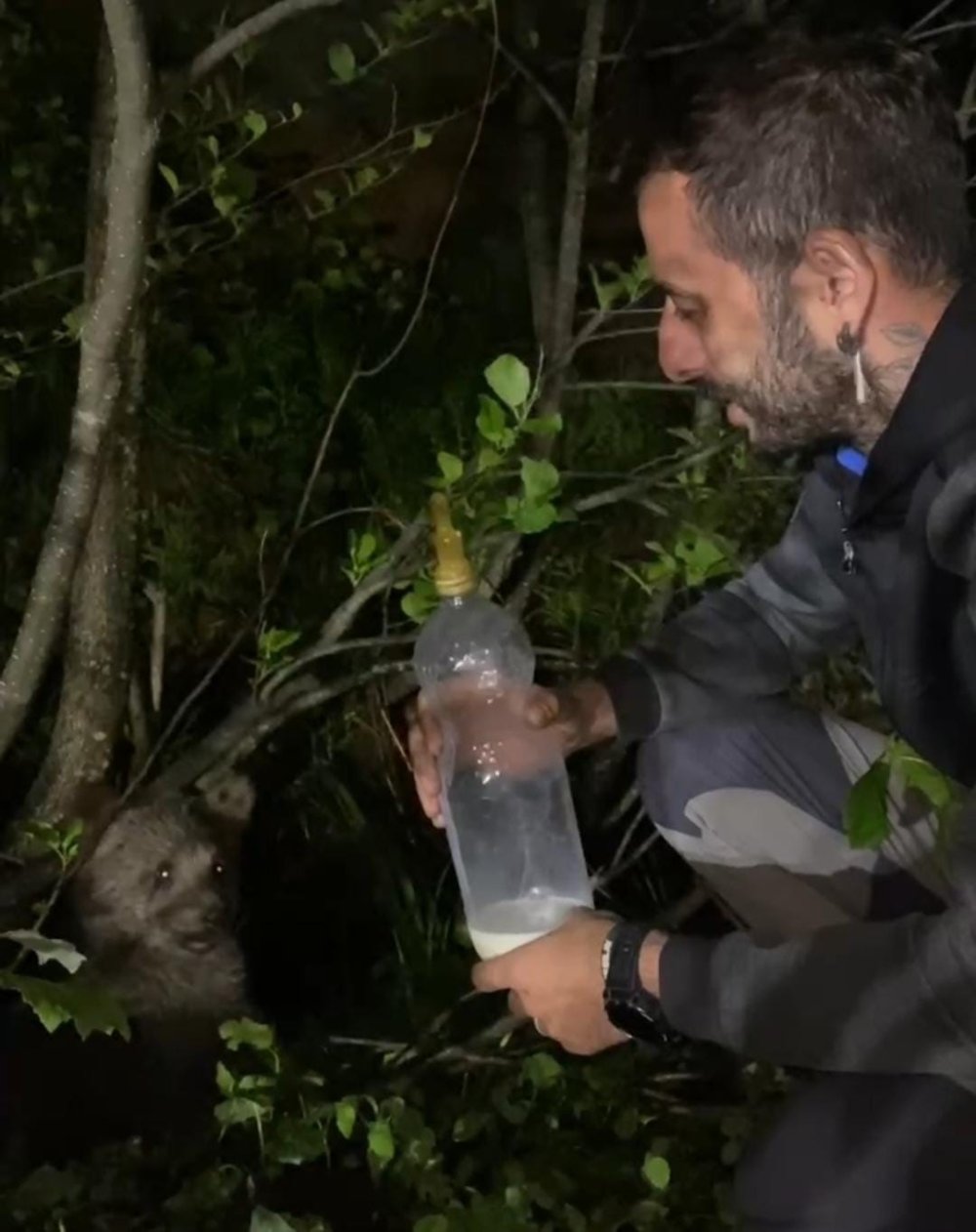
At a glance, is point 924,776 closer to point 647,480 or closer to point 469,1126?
point 647,480

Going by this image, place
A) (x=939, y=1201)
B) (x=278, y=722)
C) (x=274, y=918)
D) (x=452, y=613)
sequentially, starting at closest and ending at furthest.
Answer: (x=939, y=1201)
(x=452, y=613)
(x=278, y=722)
(x=274, y=918)

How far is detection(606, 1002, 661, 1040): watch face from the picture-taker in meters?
1.16

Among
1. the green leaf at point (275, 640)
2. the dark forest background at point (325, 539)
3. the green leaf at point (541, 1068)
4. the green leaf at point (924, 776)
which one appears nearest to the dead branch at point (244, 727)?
the dark forest background at point (325, 539)

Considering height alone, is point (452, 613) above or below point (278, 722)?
above

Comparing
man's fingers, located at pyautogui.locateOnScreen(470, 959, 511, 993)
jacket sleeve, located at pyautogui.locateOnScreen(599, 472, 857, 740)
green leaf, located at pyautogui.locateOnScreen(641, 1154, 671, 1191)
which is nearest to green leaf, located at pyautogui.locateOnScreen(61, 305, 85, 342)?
jacket sleeve, located at pyautogui.locateOnScreen(599, 472, 857, 740)

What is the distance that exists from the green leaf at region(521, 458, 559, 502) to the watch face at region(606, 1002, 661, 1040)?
1.45ft

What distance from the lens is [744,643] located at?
157cm

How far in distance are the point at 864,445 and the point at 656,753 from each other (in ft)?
1.46

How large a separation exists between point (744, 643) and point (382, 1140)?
2.06 ft

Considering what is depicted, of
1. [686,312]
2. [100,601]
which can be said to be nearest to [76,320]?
[100,601]

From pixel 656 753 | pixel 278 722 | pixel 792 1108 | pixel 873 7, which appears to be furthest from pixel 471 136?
pixel 792 1108

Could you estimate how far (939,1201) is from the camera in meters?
1.12

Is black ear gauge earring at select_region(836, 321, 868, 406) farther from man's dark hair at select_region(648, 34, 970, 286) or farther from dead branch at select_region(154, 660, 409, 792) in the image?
dead branch at select_region(154, 660, 409, 792)

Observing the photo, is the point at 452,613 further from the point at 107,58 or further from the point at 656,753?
the point at 107,58
